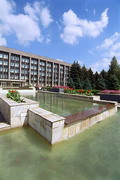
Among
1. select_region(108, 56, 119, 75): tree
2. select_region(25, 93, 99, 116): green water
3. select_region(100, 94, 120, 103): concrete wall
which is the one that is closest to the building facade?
select_region(108, 56, 119, 75): tree

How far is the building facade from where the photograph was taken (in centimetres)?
4280

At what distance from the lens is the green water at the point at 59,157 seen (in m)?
1.96

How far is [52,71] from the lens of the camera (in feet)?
190

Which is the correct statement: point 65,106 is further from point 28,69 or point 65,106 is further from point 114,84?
point 28,69

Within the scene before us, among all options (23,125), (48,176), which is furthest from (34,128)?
(48,176)

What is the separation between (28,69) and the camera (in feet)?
164

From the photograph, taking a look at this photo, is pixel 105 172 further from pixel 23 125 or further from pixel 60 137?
pixel 23 125

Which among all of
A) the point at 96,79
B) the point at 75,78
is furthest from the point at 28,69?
the point at 96,79

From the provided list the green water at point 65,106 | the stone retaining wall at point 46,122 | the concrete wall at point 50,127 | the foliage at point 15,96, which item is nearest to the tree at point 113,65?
the green water at point 65,106

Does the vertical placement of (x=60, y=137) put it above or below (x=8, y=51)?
below

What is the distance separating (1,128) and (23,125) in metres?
0.78

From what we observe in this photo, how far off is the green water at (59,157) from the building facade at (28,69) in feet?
141

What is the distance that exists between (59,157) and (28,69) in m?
51.5

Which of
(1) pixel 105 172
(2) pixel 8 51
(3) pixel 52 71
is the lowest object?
(1) pixel 105 172
